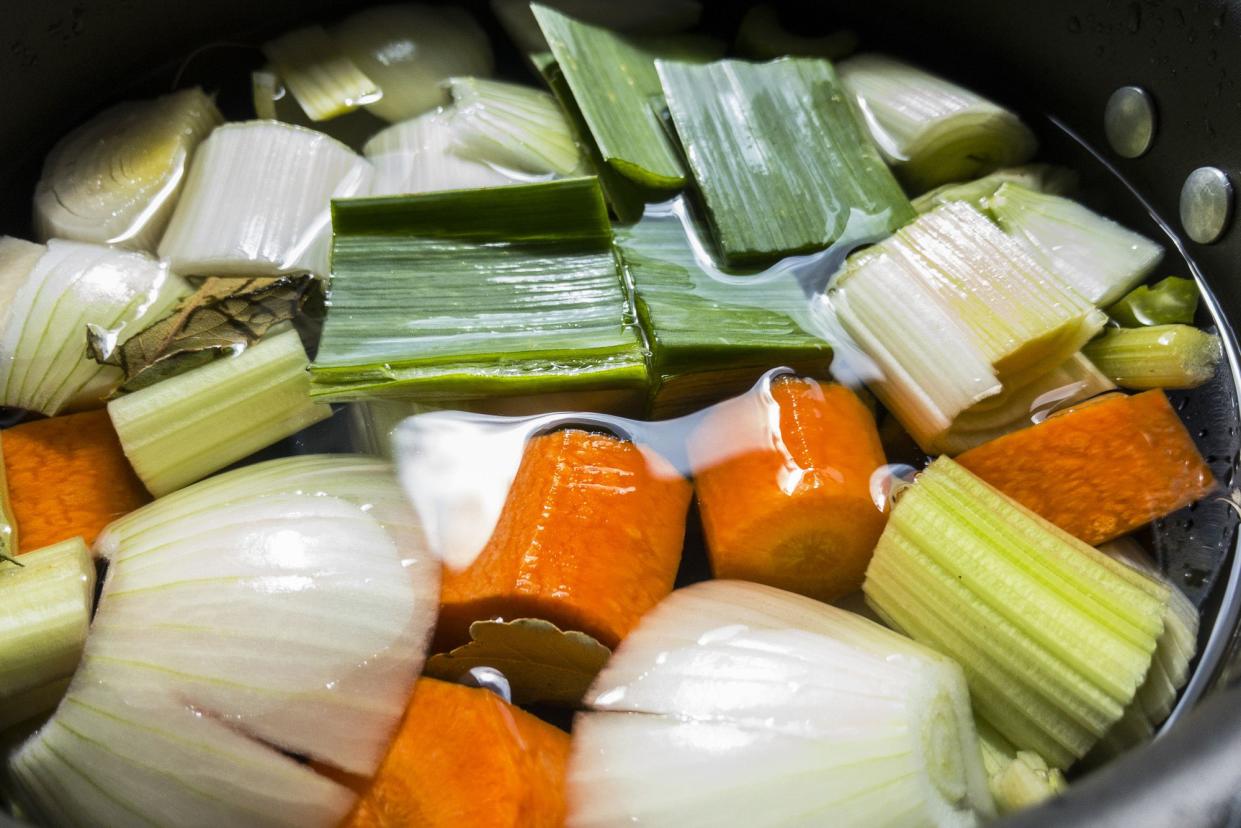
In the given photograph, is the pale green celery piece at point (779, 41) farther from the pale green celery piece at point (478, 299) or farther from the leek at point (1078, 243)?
the pale green celery piece at point (478, 299)

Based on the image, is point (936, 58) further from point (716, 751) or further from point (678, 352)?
point (716, 751)

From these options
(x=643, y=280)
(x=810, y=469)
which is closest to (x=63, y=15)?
(x=643, y=280)

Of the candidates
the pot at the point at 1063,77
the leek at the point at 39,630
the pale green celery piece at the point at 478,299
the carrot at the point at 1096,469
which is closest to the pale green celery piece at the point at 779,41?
the pot at the point at 1063,77

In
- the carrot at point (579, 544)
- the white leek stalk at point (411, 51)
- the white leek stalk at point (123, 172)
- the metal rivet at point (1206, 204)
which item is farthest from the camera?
the white leek stalk at point (411, 51)

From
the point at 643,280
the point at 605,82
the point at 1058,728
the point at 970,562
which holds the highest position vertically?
the point at 605,82

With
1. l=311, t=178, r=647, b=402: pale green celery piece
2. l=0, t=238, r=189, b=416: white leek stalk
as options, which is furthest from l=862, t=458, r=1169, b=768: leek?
Result: l=0, t=238, r=189, b=416: white leek stalk

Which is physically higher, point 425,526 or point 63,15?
point 63,15

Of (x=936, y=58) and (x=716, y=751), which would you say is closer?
(x=716, y=751)

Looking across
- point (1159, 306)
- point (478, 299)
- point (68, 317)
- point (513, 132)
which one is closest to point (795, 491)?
point (478, 299)
